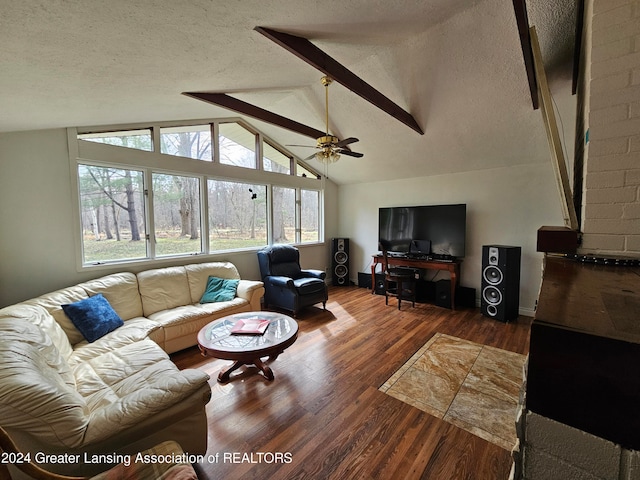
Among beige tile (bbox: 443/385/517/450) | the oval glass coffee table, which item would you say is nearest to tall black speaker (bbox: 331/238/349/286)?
the oval glass coffee table

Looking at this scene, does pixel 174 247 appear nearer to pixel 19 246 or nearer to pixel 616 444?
pixel 19 246

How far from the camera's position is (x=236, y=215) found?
4.38 m

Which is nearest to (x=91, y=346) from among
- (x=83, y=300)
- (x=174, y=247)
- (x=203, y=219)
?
(x=83, y=300)

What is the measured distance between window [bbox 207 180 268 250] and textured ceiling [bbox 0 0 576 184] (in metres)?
1.12

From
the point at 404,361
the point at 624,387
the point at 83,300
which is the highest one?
the point at 624,387

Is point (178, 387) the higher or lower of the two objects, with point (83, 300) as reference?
lower

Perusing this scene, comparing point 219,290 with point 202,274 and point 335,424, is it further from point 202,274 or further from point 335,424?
point 335,424

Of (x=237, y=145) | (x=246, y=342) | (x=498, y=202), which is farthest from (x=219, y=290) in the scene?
(x=498, y=202)

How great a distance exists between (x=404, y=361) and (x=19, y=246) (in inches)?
157

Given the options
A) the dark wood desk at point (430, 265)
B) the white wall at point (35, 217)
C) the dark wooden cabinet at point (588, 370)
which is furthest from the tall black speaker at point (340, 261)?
the dark wooden cabinet at point (588, 370)

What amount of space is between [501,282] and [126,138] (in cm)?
529

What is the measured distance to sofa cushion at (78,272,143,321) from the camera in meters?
2.73

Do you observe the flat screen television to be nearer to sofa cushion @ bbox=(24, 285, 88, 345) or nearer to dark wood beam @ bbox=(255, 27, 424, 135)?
dark wood beam @ bbox=(255, 27, 424, 135)

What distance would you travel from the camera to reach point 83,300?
2484 mm
